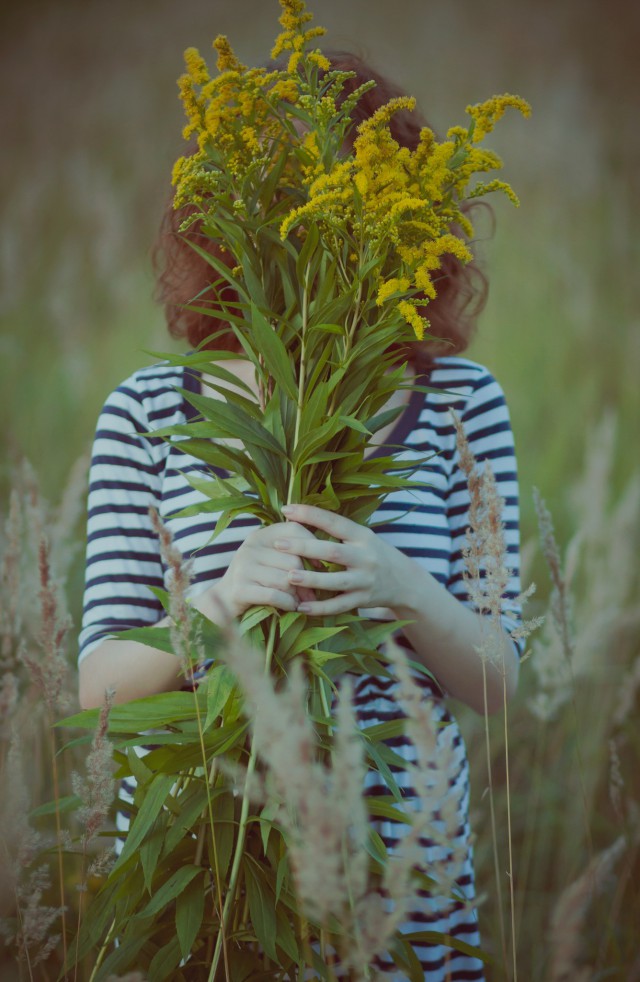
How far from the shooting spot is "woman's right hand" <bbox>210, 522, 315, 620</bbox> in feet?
1.88

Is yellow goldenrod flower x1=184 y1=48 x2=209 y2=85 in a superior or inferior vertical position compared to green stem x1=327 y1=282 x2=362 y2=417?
superior

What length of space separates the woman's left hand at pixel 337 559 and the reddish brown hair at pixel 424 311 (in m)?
0.36

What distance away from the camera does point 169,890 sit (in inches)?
20.6

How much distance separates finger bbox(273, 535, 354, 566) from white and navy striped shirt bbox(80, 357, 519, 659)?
0.79 feet

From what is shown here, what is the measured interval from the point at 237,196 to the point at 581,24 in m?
1.55

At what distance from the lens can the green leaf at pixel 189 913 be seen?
51cm

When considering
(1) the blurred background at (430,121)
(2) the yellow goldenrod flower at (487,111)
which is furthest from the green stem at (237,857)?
(1) the blurred background at (430,121)

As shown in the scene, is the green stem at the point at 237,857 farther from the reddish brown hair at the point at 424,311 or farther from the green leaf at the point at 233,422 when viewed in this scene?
the reddish brown hair at the point at 424,311

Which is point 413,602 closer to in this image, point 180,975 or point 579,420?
point 180,975

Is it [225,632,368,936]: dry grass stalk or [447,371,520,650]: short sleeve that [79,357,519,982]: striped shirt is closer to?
[447,371,520,650]: short sleeve

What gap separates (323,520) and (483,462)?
0.44 m

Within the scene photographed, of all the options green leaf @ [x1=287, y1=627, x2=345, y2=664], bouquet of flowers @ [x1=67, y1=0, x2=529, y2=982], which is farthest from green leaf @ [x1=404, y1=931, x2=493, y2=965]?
green leaf @ [x1=287, y1=627, x2=345, y2=664]

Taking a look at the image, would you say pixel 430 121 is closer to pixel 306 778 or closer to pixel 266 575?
pixel 266 575

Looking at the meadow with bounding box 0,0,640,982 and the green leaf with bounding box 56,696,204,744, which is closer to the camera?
the green leaf with bounding box 56,696,204,744
